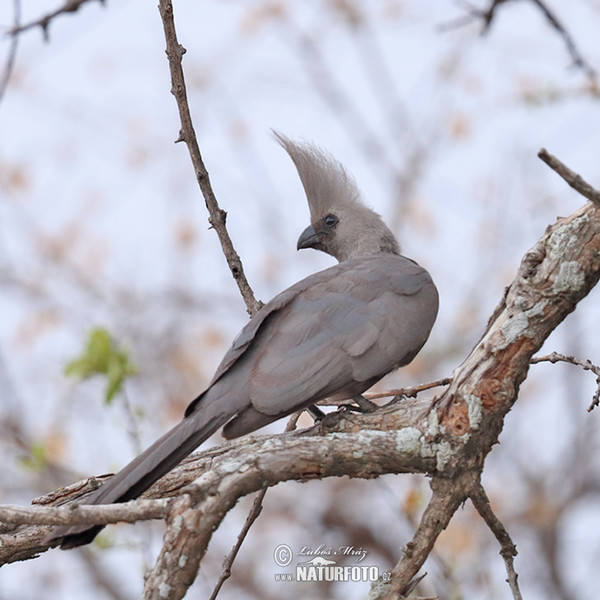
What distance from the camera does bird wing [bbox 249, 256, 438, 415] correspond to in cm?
338

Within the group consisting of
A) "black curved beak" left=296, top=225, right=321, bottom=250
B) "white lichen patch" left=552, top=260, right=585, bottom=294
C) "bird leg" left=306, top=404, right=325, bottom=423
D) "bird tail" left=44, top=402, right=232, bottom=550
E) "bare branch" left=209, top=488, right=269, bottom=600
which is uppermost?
"black curved beak" left=296, top=225, right=321, bottom=250

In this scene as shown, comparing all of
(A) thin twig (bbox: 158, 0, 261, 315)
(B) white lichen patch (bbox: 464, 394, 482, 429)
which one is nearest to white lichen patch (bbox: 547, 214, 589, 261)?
(B) white lichen patch (bbox: 464, 394, 482, 429)

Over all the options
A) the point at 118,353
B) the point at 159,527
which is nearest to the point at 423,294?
the point at 118,353

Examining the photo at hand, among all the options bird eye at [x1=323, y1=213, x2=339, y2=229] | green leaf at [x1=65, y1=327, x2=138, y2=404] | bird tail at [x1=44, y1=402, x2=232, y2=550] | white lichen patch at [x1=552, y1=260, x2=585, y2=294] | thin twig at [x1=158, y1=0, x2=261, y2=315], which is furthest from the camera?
bird eye at [x1=323, y1=213, x2=339, y2=229]

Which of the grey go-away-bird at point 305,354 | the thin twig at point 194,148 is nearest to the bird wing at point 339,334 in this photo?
the grey go-away-bird at point 305,354

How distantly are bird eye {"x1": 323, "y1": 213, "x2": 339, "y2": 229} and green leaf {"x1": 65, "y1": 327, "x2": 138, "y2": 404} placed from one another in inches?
51.2

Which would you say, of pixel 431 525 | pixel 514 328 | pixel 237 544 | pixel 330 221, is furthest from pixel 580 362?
pixel 330 221

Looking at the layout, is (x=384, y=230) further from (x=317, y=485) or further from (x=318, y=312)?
(x=317, y=485)

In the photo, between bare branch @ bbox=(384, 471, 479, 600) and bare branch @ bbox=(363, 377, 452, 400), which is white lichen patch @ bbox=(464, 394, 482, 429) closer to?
bare branch @ bbox=(384, 471, 479, 600)

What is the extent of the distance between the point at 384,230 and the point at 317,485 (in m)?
4.38

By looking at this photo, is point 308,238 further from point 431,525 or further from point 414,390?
point 431,525

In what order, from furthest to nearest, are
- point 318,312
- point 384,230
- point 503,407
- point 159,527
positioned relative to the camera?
point 159,527 → point 384,230 → point 318,312 → point 503,407

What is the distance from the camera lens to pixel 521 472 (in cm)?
865

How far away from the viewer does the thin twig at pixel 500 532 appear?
2816mm
